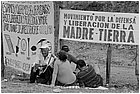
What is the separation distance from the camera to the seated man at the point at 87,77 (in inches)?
A: 265

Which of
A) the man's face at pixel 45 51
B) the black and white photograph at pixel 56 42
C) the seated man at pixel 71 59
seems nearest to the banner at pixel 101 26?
the black and white photograph at pixel 56 42

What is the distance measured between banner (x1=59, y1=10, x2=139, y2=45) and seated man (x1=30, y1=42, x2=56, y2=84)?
1.74ft

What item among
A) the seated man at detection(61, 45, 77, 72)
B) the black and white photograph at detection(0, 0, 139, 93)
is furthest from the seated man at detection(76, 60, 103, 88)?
the seated man at detection(61, 45, 77, 72)

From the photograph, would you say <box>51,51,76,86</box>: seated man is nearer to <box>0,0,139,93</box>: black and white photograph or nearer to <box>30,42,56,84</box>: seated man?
<box>0,0,139,93</box>: black and white photograph

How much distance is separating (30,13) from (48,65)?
112cm

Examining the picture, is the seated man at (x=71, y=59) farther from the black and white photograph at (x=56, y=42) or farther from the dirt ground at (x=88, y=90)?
the dirt ground at (x=88, y=90)

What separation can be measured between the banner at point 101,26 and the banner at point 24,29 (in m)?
0.35

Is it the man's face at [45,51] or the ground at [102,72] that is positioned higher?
the man's face at [45,51]

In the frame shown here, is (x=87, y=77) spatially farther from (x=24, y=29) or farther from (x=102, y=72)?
(x=102, y=72)

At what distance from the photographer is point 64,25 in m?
7.24

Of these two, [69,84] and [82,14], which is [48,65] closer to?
[69,84]

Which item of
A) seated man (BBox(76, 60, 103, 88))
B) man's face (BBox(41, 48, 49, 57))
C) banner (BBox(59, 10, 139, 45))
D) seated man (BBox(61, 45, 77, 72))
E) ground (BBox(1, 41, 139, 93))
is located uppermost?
banner (BBox(59, 10, 139, 45))

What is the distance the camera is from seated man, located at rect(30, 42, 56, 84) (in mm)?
6961

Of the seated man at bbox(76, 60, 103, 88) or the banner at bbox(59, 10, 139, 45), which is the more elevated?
the banner at bbox(59, 10, 139, 45)
